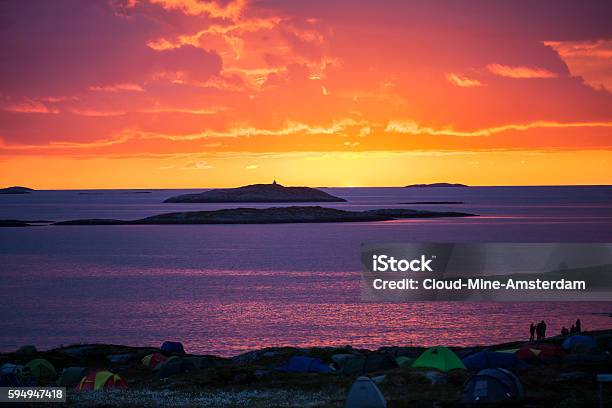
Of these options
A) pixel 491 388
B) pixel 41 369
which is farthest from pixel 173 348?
pixel 491 388

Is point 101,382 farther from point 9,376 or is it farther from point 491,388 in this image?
point 491,388

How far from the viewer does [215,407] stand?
2945 centimetres

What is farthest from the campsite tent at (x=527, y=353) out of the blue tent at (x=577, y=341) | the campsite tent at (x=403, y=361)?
the campsite tent at (x=403, y=361)

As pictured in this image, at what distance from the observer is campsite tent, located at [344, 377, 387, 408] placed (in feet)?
87.3

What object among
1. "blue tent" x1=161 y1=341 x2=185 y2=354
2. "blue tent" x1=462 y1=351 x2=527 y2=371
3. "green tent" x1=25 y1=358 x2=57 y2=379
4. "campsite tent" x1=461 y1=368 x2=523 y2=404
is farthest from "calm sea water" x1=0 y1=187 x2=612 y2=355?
"campsite tent" x1=461 y1=368 x2=523 y2=404

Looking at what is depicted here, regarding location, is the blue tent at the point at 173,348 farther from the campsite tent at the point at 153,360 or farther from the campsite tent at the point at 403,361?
the campsite tent at the point at 403,361

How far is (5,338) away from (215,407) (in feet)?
139

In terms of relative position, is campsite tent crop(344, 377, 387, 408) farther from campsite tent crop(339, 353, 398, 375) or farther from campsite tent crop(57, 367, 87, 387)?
campsite tent crop(57, 367, 87, 387)

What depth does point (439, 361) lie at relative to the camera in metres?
35.8

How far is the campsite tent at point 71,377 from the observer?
38875 millimetres

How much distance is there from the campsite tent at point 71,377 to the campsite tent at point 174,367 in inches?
159

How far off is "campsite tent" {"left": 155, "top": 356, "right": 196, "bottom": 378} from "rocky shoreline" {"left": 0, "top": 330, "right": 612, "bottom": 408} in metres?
0.13

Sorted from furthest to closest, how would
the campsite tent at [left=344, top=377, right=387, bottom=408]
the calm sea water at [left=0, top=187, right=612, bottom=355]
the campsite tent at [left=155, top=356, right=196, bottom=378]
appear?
the calm sea water at [left=0, top=187, right=612, bottom=355] → the campsite tent at [left=155, top=356, right=196, bottom=378] → the campsite tent at [left=344, top=377, right=387, bottom=408]

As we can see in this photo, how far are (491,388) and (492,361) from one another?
9234mm
